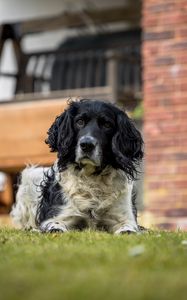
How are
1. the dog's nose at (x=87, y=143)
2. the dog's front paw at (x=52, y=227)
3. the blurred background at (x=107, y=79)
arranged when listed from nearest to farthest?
the dog's nose at (x=87, y=143) < the dog's front paw at (x=52, y=227) < the blurred background at (x=107, y=79)

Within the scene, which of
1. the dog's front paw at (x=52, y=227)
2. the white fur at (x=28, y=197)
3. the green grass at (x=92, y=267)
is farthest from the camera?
the white fur at (x=28, y=197)

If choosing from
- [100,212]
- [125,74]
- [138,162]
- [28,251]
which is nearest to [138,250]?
[28,251]

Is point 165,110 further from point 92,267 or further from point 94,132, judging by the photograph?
point 92,267

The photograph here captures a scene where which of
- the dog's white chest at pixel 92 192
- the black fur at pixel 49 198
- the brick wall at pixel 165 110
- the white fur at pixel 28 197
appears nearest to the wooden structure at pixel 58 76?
the brick wall at pixel 165 110

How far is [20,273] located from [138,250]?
811 mm

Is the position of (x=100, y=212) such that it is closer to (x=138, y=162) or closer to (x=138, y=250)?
(x=138, y=162)

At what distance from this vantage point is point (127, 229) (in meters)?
6.14

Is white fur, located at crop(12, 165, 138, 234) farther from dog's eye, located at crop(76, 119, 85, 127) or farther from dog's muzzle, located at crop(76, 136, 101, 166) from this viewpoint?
dog's eye, located at crop(76, 119, 85, 127)

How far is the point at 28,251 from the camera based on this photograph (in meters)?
4.55

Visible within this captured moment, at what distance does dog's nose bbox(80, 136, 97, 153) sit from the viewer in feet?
19.8

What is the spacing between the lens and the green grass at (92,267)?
3178 mm

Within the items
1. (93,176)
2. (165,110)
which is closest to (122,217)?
(93,176)

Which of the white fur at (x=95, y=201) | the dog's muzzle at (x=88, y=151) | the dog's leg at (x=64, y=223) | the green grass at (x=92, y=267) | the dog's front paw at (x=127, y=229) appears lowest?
the green grass at (x=92, y=267)

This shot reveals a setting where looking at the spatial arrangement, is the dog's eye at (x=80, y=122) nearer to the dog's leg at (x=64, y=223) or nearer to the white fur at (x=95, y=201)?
the white fur at (x=95, y=201)
